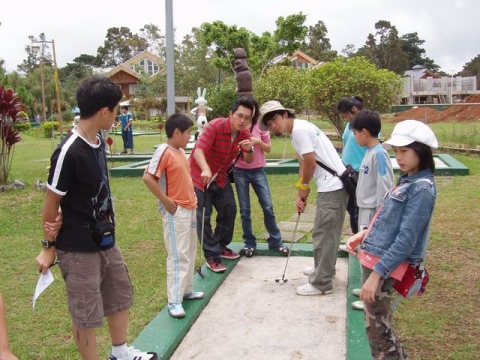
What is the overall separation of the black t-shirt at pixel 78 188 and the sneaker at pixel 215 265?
2008 mm

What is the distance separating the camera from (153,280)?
4441mm

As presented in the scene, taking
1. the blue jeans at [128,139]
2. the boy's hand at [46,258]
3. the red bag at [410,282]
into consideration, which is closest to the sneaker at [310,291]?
the red bag at [410,282]

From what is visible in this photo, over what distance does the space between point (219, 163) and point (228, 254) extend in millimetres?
1020

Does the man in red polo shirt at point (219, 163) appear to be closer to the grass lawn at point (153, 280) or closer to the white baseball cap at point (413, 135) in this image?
the grass lawn at point (153, 280)

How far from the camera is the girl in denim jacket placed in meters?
2.28

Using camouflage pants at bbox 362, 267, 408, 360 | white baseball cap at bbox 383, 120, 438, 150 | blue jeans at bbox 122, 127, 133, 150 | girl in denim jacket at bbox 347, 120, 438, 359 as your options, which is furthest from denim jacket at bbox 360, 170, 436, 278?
blue jeans at bbox 122, 127, 133, 150

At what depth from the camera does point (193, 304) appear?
3777 mm

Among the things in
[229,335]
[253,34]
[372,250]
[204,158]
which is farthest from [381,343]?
[253,34]

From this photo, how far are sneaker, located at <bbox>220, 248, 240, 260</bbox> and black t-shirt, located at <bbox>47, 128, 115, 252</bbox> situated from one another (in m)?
2.42

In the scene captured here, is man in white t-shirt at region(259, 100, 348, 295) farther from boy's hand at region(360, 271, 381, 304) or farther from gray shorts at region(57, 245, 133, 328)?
gray shorts at region(57, 245, 133, 328)

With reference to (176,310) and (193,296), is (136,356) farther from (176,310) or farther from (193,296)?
(193,296)

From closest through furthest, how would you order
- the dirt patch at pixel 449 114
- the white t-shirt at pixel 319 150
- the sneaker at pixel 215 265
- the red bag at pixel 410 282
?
the red bag at pixel 410 282 < the white t-shirt at pixel 319 150 < the sneaker at pixel 215 265 < the dirt patch at pixel 449 114

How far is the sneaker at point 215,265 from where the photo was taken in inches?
177

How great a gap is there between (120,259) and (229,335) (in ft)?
3.44
